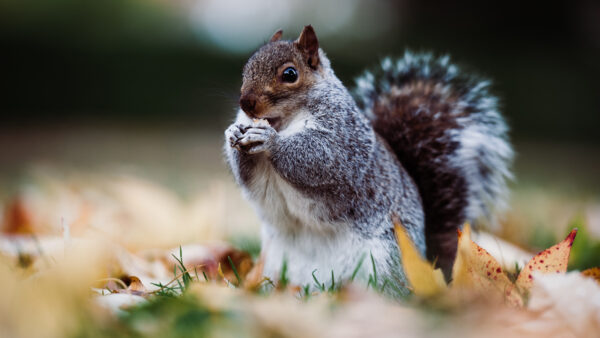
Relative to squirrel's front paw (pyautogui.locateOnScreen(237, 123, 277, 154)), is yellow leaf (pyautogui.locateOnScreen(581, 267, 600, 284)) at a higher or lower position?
lower

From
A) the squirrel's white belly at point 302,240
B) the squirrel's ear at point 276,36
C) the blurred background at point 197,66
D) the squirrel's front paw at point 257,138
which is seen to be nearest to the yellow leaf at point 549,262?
the squirrel's white belly at point 302,240

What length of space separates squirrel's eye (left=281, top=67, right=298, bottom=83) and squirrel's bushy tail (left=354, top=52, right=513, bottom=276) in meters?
0.37

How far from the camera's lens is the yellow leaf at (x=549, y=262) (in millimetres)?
828

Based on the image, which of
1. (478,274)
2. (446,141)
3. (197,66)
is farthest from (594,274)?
(197,66)

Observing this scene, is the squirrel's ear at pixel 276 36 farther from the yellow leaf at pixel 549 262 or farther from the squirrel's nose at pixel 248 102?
the yellow leaf at pixel 549 262

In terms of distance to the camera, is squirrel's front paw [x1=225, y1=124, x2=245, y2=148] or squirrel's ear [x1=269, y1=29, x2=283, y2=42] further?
squirrel's ear [x1=269, y1=29, x2=283, y2=42]

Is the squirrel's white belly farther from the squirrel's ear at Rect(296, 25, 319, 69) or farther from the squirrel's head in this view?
the squirrel's ear at Rect(296, 25, 319, 69)

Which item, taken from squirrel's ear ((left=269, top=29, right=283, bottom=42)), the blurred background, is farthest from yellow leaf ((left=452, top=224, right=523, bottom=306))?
the blurred background

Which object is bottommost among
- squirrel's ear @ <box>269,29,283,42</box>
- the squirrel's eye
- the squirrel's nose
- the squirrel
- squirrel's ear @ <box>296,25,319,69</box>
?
Answer: the squirrel

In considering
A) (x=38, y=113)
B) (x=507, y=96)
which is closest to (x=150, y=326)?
(x=38, y=113)

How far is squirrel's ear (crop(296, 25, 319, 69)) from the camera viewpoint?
4.03ft

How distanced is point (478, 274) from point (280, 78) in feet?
1.98

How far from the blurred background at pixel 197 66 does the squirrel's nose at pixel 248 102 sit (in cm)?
234

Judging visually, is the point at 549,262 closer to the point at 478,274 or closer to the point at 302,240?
the point at 478,274
